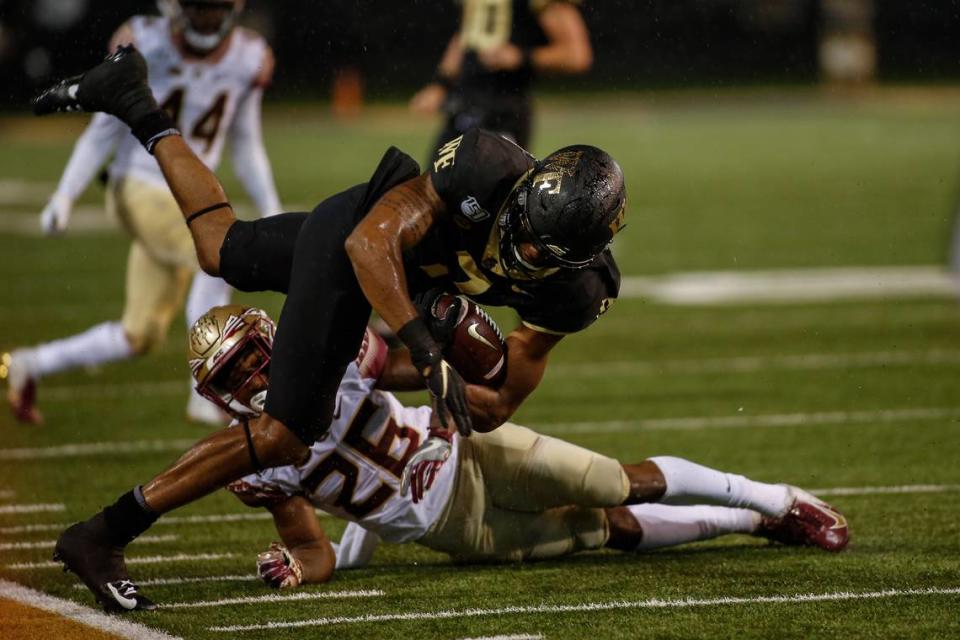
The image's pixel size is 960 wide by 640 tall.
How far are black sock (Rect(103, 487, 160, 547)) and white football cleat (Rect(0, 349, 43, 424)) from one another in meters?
2.82

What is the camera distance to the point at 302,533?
4.55 metres

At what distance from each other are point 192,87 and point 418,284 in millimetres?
2772

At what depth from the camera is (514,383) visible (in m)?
4.41

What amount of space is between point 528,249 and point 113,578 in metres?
1.33

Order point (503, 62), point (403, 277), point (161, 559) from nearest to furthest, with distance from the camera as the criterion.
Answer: point (403, 277) < point (161, 559) < point (503, 62)

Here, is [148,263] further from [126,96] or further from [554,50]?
[554,50]

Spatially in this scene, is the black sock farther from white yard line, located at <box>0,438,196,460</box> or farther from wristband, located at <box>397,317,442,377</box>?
white yard line, located at <box>0,438,196,460</box>

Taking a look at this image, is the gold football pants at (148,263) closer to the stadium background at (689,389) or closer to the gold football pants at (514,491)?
the stadium background at (689,389)

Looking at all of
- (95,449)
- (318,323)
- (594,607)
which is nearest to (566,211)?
(318,323)

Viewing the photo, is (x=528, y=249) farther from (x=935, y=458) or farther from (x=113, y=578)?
(x=935, y=458)

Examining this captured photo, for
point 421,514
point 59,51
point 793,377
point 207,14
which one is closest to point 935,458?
point 793,377

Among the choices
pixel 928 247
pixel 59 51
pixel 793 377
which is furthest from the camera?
pixel 59 51

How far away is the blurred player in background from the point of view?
855 centimetres

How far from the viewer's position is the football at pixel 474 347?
4348 millimetres
